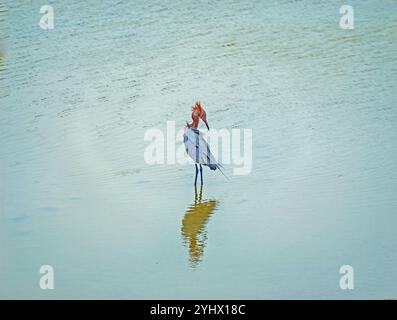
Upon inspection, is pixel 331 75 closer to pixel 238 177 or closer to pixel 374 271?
pixel 238 177

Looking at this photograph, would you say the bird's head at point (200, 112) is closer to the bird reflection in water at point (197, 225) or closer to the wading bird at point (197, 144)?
the wading bird at point (197, 144)

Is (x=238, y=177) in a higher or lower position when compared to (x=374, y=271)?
higher

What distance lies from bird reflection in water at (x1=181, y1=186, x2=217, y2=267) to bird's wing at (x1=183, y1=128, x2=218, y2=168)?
28cm

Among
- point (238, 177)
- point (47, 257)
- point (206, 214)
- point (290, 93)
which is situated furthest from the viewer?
point (290, 93)

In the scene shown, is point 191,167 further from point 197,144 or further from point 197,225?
point 197,225

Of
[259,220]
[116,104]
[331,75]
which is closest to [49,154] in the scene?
[116,104]

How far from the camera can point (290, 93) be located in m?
10.2

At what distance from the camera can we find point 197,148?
884 centimetres

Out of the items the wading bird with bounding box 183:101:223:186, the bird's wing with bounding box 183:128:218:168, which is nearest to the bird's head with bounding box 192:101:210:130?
the wading bird with bounding box 183:101:223:186

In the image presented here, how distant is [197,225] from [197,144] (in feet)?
3.42

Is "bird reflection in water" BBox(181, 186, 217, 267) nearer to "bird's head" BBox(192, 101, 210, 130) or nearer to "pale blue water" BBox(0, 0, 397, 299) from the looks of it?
"pale blue water" BBox(0, 0, 397, 299)

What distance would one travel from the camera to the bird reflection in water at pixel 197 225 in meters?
7.61

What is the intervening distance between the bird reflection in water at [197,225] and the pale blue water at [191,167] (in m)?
0.02
